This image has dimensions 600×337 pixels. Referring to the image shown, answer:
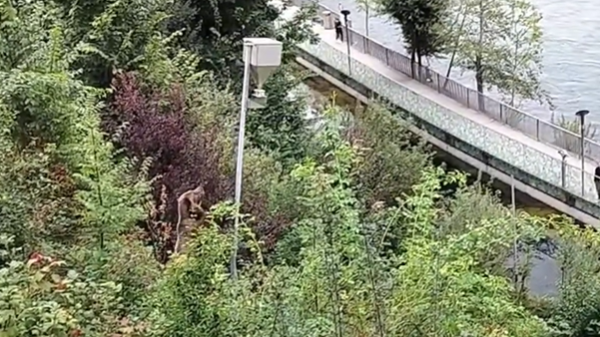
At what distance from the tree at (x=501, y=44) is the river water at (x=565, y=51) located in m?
1.07

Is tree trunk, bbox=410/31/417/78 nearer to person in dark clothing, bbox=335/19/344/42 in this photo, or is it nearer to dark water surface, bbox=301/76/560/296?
dark water surface, bbox=301/76/560/296

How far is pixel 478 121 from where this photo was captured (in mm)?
15836

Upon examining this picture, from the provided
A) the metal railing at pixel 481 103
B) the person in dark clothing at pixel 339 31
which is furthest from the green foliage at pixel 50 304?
the person in dark clothing at pixel 339 31

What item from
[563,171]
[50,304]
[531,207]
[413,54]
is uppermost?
[50,304]

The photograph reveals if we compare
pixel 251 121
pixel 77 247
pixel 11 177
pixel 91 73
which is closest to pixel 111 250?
pixel 77 247

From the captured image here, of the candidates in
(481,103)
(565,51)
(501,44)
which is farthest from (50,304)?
(565,51)

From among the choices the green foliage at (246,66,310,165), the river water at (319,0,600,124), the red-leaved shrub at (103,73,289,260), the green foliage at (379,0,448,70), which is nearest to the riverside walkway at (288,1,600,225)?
the green foliage at (379,0,448,70)

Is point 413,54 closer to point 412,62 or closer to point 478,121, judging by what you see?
point 412,62

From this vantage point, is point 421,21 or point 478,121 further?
point 421,21

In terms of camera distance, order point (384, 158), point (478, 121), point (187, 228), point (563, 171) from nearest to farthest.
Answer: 1. point (187, 228)
2. point (384, 158)
3. point (563, 171)
4. point (478, 121)

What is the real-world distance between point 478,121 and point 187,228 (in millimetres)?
11305

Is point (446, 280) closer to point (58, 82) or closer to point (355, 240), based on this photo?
point (355, 240)

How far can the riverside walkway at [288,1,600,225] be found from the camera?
13.5 meters

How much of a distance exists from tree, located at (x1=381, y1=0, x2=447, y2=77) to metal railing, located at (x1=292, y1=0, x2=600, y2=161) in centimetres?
55
